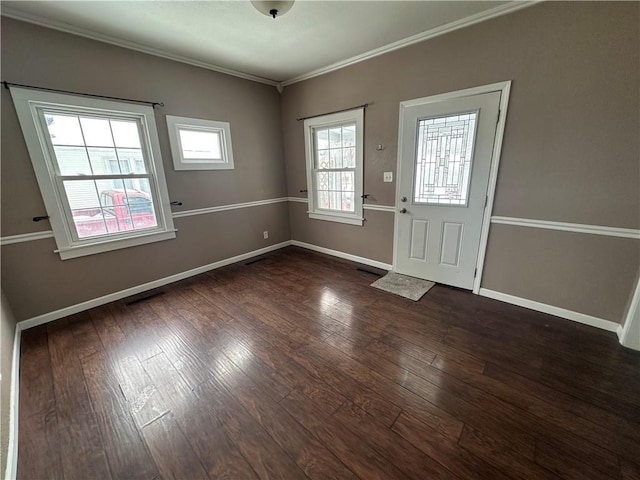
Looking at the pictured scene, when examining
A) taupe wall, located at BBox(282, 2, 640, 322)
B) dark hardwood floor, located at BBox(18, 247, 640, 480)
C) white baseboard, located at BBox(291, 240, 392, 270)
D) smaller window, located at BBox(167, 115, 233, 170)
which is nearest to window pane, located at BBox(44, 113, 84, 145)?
smaller window, located at BBox(167, 115, 233, 170)

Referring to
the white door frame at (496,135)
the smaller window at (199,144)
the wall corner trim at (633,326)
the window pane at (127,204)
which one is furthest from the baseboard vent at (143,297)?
the wall corner trim at (633,326)

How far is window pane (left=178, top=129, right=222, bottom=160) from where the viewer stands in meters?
3.13

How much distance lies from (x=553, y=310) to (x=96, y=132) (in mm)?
4759

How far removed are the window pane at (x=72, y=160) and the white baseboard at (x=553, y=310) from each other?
4.27 m

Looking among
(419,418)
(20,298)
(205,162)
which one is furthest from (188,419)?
(205,162)

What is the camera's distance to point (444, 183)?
2.72 meters

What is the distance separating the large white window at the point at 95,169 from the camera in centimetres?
223

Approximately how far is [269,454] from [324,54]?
12.1ft

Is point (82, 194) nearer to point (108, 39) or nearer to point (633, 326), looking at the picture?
point (108, 39)

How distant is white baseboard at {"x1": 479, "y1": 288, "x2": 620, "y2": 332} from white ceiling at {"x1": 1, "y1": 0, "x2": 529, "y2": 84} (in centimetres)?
256

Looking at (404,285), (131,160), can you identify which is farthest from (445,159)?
(131,160)

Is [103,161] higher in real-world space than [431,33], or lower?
lower

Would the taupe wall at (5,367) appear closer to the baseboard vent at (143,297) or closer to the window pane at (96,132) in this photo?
the baseboard vent at (143,297)

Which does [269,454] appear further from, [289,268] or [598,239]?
[598,239]
